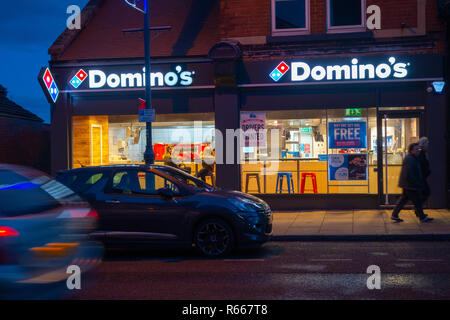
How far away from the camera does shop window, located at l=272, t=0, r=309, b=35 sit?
1569cm

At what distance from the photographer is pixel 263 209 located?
9617 mm

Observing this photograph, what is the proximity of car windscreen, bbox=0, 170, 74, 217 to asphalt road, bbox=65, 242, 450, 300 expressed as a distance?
1.21 meters

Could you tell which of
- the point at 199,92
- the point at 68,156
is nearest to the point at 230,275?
the point at 199,92

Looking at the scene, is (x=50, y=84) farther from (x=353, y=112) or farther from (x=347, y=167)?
(x=347, y=167)

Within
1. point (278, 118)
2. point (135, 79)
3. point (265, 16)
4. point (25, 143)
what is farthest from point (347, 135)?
point (25, 143)

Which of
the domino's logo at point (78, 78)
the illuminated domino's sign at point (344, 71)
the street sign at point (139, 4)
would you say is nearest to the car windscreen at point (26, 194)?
the street sign at point (139, 4)

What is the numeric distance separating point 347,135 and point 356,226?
4.00 m

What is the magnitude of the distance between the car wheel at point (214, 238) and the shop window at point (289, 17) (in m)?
8.16

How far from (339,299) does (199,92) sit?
10.7m

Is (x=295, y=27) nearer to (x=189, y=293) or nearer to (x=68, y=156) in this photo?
(x=68, y=156)

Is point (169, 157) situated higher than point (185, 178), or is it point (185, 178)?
point (169, 157)

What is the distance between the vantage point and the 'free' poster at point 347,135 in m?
15.5

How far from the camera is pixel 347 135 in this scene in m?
15.6

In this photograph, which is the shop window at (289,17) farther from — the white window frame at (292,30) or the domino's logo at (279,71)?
the domino's logo at (279,71)
